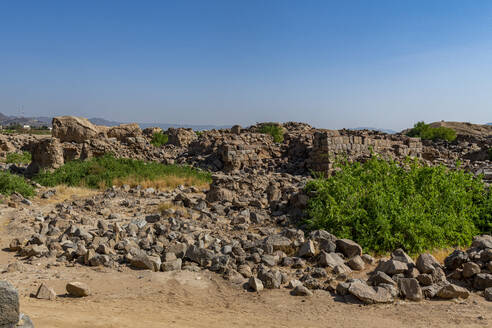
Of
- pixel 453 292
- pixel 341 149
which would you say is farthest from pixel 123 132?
pixel 453 292

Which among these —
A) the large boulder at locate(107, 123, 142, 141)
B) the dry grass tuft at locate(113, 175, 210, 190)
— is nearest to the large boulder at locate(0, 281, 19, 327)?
the dry grass tuft at locate(113, 175, 210, 190)

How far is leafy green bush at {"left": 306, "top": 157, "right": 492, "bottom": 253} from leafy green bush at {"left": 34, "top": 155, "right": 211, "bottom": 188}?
670cm

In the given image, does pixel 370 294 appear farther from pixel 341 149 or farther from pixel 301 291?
pixel 341 149

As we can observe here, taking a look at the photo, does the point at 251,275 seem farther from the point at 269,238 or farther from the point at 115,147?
the point at 115,147

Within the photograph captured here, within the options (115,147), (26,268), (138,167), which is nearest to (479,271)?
(26,268)

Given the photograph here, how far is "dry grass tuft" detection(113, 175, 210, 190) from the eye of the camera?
479 inches

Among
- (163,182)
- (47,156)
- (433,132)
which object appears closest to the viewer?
(163,182)

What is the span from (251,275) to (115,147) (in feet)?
Result: 44.9

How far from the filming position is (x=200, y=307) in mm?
4219

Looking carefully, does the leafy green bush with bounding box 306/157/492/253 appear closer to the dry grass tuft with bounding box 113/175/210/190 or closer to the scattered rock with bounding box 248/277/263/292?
the scattered rock with bounding box 248/277/263/292

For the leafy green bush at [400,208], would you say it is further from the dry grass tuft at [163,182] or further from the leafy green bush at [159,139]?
the leafy green bush at [159,139]

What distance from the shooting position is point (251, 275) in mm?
5062

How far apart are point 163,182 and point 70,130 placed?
8.77 m

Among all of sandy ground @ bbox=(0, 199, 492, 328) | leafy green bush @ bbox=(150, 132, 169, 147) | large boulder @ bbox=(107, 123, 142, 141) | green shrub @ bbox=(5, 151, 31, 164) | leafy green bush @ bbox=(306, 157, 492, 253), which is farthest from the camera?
leafy green bush @ bbox=(150, 132, 169, 147)
